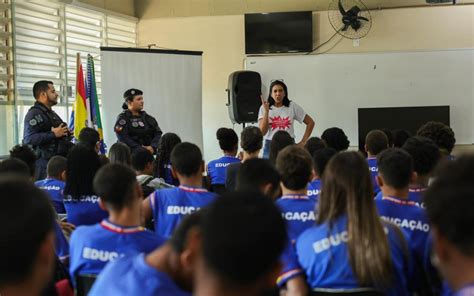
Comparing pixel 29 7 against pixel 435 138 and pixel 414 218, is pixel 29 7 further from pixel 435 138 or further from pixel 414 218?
pixel 414 218

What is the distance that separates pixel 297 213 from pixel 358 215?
517 millimetres

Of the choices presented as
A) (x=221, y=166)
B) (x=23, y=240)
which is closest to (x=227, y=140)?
(x=221, y=166)

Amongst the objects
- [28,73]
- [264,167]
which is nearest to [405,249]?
[264,167]

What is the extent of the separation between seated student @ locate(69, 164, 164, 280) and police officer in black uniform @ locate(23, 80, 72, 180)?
298cm

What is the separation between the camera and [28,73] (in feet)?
20.0

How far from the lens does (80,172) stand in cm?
305

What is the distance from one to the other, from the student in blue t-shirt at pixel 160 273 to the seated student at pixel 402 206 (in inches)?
47.9

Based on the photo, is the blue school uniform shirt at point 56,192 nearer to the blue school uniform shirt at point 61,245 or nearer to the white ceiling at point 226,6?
the blue school uniform shirt at point 61,245

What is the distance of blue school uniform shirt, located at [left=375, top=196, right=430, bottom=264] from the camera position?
2221 millimetres

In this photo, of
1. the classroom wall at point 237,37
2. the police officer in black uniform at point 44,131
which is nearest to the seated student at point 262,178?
the police officer in black uniform at point 44,131

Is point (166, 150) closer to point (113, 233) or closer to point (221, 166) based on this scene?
point (221, 166)

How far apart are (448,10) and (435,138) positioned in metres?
4.63

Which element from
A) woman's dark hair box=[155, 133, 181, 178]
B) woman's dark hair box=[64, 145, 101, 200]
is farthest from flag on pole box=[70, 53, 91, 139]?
woman's dark hair box=[64, 145, 101, 200]

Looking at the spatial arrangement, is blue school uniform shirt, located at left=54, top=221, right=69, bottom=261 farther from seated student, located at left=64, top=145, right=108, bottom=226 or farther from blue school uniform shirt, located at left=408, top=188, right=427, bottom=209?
blue school uniform shirt, located at left=408, top=188, right=427, bottom=209
